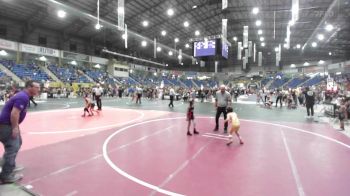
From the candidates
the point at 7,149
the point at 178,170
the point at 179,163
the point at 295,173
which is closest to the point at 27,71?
the point at 7,149

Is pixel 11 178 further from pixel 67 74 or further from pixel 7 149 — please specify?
pixel 67 74

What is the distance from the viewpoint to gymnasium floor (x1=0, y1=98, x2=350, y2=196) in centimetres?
409

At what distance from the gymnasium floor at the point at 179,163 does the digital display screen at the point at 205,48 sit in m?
10.6

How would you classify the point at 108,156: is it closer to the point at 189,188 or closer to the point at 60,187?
the point at 60,187

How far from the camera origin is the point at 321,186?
4.26 m

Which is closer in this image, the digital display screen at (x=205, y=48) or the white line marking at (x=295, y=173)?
the white line marking at (x=295, y=173)

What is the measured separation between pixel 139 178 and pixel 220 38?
15603 mm

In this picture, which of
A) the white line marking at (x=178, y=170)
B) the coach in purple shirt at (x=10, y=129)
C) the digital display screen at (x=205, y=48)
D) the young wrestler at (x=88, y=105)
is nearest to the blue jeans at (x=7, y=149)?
the coach in purple shirt at (x=10, y=129)

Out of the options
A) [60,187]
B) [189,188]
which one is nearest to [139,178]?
[189,188]

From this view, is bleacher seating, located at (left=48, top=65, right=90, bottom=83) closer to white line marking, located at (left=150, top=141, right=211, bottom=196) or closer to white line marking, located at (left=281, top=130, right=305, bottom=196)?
white line marking, located at (left=150, top=141, right=211, bottom=196)

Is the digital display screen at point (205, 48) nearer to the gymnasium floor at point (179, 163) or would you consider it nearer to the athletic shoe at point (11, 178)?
the gymnasium floor at point (179, 163)

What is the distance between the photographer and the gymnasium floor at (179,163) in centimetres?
409

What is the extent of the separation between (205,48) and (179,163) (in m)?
14.5

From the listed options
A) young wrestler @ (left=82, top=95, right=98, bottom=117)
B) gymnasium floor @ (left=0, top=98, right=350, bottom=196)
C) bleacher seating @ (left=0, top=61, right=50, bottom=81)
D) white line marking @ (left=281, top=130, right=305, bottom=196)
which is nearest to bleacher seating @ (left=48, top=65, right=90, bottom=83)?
bleacher seating @ (left=0, top=61, right=50, bottom=81)
